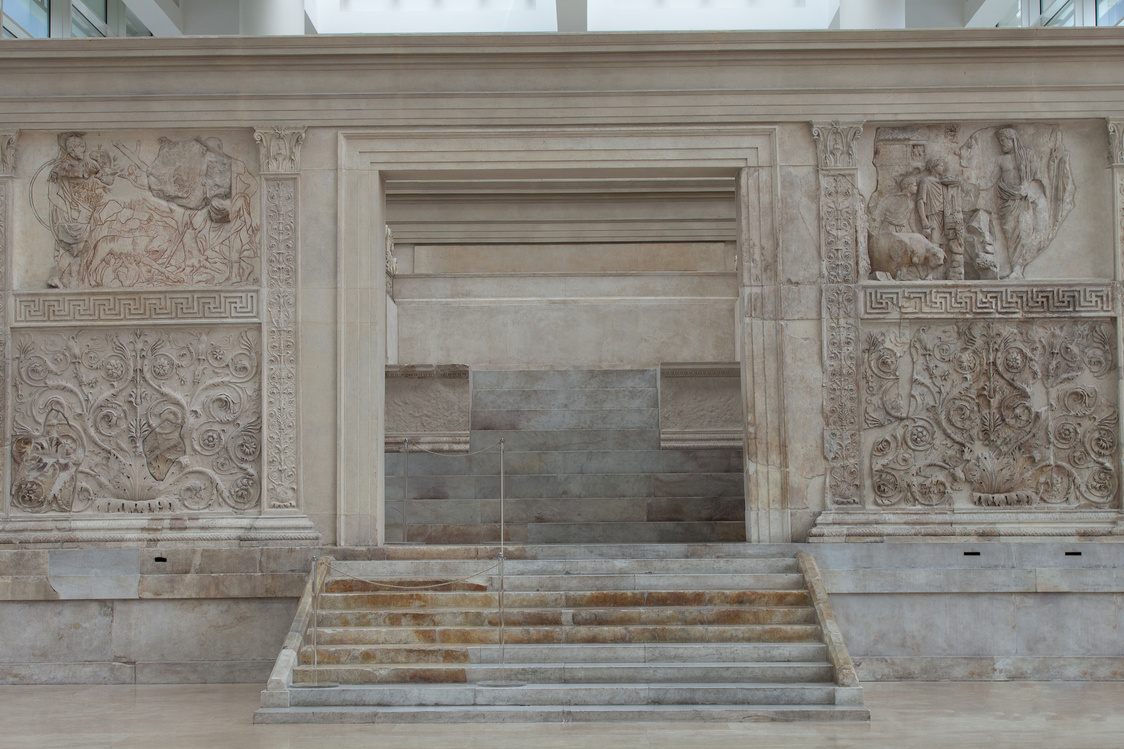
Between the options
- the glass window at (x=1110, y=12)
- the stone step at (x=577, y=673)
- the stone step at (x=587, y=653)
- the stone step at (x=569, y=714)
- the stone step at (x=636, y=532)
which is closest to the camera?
the stone step at (x=569, y=714)

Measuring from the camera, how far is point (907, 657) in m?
9.48

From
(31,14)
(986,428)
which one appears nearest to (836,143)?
(986,428)

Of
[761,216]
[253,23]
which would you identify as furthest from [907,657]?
[253,23]

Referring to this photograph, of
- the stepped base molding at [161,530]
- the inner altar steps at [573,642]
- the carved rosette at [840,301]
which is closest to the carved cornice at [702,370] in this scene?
the carved rosette at [840,301]

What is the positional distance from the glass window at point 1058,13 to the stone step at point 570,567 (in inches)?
497

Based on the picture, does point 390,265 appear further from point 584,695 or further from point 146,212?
point 584,695

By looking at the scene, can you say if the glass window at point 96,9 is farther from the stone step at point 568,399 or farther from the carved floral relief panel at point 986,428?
the carved floral relief panel at point 986,428

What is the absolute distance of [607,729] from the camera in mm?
7414

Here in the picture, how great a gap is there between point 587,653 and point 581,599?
2.09 feet

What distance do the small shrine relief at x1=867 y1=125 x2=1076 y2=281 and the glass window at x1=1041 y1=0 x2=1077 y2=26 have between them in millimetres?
9047

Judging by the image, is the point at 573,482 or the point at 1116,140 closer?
the point at 1116,140

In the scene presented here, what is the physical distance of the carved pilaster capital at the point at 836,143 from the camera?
33.4 feet

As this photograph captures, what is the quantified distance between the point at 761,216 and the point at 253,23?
1073 centimetres

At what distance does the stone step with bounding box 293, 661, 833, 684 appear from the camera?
26.8 feet
